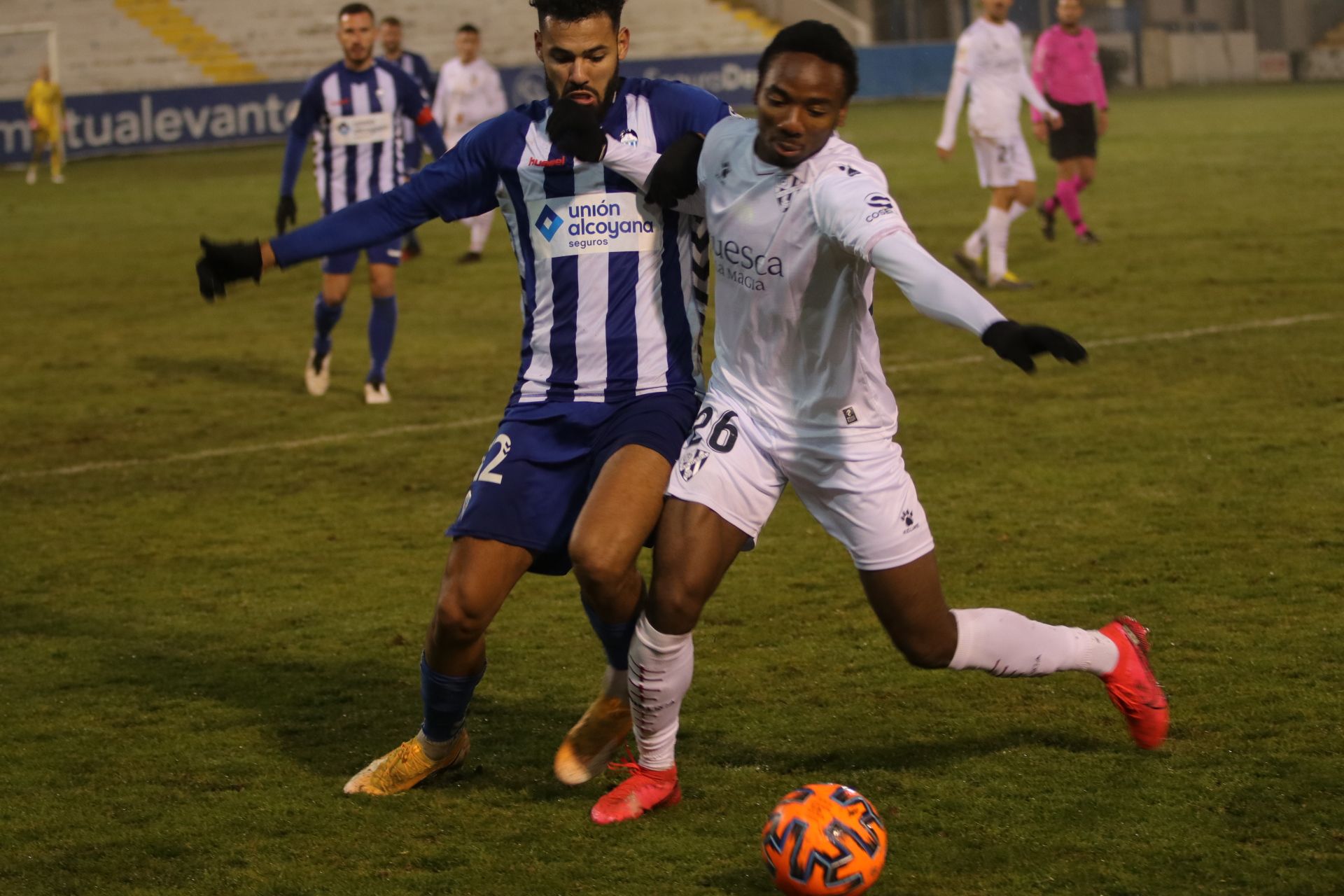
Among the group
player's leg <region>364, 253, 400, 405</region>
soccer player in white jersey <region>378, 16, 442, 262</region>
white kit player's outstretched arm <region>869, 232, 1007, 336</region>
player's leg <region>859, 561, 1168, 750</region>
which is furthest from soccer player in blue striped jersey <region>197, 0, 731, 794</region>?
soccer player in white jersey <region>378, 16, 442, 262</region>

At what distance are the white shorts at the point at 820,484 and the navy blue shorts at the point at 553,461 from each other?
186 millimetres

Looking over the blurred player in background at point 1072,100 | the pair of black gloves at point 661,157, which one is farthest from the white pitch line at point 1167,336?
the pair of black gloves at point 661,157

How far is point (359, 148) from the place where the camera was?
11.0 metres

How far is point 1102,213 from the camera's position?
735 inches

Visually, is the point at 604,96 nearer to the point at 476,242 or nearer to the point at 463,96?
the point at 476,242

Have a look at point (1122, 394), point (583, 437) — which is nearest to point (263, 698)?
point (583, 437)

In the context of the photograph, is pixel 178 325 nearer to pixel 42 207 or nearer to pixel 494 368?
pixel 494 368

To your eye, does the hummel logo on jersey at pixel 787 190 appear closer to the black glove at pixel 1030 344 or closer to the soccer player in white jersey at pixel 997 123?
the black glove at pixel 1030 344

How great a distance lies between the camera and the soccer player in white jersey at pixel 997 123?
14.1 meters

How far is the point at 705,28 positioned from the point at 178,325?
104ft

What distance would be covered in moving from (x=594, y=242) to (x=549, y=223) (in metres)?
0.14

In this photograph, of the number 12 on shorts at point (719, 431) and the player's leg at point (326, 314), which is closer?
the number 12 on shorts at point (719, 431)

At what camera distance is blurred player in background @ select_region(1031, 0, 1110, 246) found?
16.3 metres

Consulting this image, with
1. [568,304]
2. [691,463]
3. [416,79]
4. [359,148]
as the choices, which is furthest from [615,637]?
[416,79]
